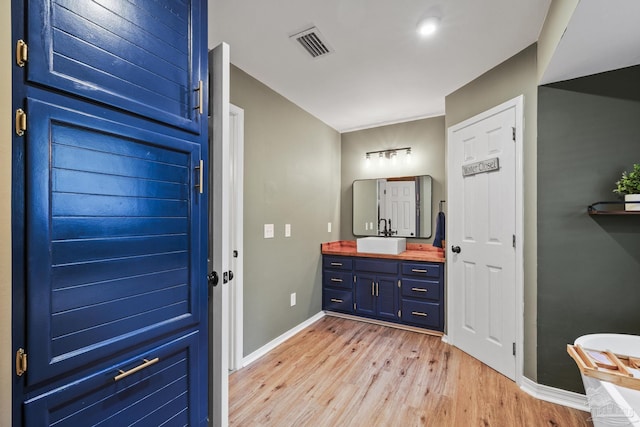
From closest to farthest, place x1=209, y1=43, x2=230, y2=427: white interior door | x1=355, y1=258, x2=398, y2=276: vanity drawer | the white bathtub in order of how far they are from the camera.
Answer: the white bathtub < x1=209, y1=43, x2=230, y2=427: white interior door < x1=355, y1=258, x2=398, y2=276: vanity drawer

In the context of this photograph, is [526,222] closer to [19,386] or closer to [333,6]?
[333,6]

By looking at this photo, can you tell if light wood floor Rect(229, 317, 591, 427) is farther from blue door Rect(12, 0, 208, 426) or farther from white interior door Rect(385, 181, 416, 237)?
white interior door Rect(385, 181, 416, 237)

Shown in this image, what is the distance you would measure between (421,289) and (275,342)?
1594 millimetres

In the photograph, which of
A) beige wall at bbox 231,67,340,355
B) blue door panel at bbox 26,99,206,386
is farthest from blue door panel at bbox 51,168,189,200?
beige wall at bbox 231,67,340,355

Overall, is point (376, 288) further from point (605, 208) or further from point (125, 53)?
point (125, 53)

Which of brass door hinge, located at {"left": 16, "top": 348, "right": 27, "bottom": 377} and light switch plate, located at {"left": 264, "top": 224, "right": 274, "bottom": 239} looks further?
light switch plate, located at {"left": 264, "top": 224, "right": 274, "bottom": 239}

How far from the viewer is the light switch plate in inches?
104

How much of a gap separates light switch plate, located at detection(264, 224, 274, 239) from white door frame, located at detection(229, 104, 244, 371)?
13.0 inches

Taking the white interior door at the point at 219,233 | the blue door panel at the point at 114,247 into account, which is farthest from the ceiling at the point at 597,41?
the blue door panel at the point at 114,247

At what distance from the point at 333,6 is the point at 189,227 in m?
1.49

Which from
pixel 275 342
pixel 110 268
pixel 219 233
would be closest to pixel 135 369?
pixel 110 268

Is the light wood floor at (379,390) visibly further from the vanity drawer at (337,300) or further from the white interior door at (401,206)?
the white interior door at (401,206)

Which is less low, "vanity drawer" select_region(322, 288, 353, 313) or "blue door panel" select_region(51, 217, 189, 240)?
"blue door panel" select_region(51, 217, 189, 240)

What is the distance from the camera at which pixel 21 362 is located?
0.73 meters
